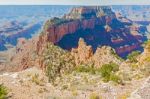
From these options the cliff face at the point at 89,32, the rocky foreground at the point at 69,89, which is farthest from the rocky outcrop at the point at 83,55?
the cliff face at the point at 89,32

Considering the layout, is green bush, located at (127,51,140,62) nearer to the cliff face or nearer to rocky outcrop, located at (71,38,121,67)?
rocky outcrop, located at (71,38,121,67)

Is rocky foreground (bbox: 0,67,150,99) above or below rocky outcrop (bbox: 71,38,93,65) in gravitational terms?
above

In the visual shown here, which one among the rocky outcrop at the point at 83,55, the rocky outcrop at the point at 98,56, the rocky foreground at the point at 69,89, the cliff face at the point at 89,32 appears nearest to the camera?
the rocky foreground at the point at 69,89

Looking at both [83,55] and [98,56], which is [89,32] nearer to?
Result: [83,55]

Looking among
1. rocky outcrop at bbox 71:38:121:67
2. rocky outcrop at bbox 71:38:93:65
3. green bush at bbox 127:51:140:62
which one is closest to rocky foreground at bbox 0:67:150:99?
green bush at bbox 127:51:140:62

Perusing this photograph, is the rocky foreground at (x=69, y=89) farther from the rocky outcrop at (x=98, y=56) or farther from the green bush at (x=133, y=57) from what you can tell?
the rocky outcrop at (x=98, y=56)

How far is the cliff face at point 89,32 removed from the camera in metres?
129

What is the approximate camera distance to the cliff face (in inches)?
5084

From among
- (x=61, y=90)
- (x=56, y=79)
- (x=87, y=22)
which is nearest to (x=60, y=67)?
(x=56, y=79)

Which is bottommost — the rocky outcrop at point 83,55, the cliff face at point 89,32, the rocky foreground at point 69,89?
the cliff face at point 89,32

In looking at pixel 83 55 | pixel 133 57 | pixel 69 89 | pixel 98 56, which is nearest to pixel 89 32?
pixel 83 55

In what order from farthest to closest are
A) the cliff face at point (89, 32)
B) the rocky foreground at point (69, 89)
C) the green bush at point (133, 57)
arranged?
1. the cliff face at point (89, 32)
2. the green bush at point (133, 57)
3. the rocky foreground at point (69, 89)

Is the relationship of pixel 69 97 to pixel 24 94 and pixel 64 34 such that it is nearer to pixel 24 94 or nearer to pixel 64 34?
pixel 24 94

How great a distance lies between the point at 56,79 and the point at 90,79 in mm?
2684
